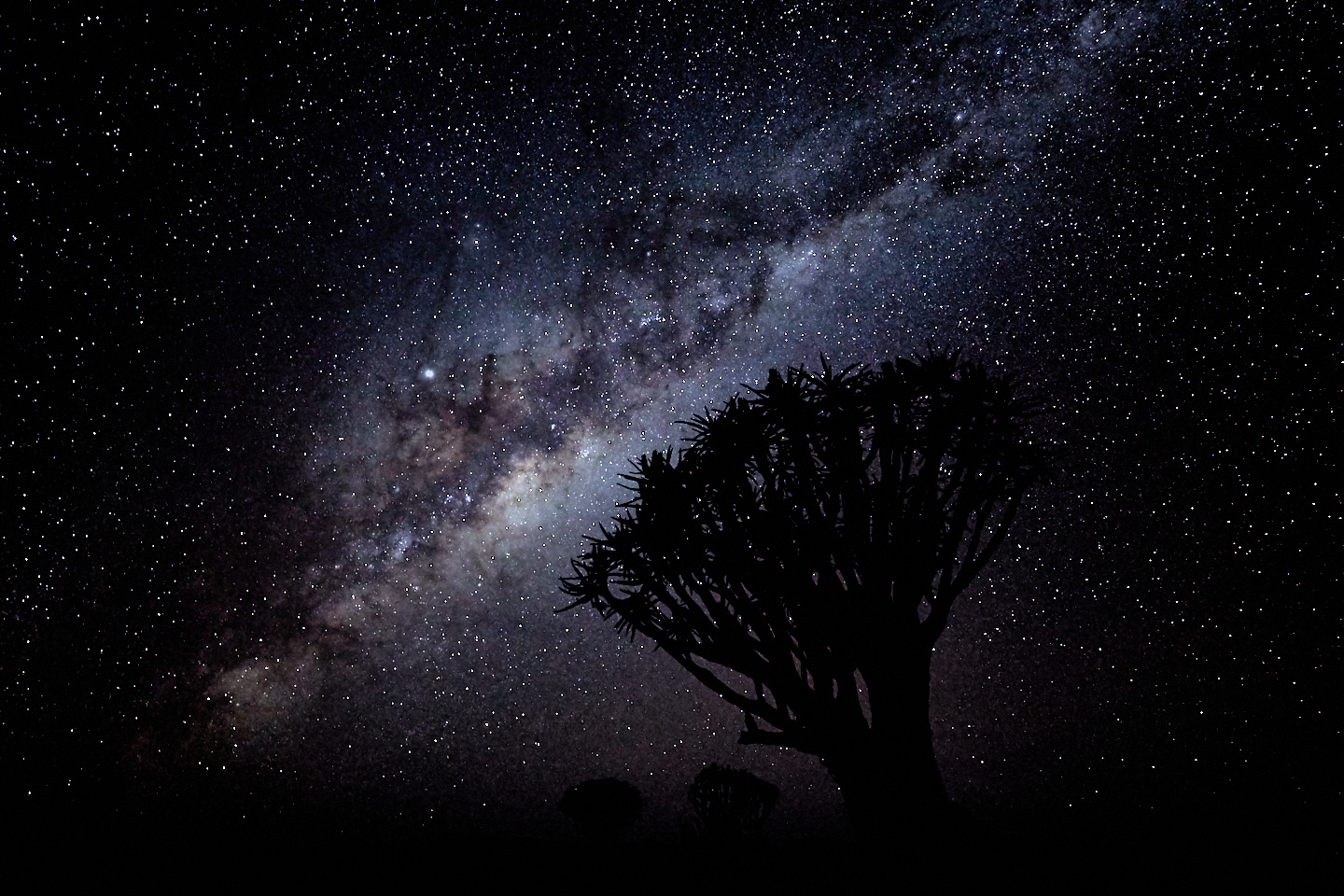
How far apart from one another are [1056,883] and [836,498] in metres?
3.92

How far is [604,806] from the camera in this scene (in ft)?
47.3

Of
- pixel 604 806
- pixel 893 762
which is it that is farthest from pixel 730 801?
pixel 893 762

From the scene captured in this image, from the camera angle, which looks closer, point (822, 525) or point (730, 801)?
point (822, 525)

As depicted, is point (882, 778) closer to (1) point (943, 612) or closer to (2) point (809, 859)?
(1) point (943, 612)

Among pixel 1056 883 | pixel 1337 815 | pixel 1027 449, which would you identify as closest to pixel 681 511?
pixel 1027 449

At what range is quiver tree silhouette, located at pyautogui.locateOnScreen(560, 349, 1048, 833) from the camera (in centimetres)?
582

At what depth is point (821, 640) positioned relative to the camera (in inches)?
239

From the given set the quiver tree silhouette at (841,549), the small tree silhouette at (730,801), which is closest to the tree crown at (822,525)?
the quiver tree silhouette at (841,549)

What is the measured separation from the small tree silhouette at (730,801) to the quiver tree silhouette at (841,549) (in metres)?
9.81

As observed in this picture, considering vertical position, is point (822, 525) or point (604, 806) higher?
point (822, 525)

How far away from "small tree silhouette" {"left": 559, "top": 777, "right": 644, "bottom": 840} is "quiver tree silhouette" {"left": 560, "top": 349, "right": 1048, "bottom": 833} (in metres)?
10.1

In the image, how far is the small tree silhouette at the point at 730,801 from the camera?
14133 millimetres

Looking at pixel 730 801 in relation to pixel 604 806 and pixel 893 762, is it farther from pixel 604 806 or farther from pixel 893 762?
pixel 893 762

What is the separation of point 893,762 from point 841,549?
211 cm
